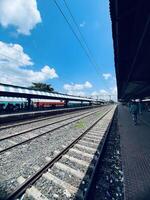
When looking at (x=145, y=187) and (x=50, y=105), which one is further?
(x=50, y=105)

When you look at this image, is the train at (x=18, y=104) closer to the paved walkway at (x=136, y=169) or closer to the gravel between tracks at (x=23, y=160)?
the gravel between tracks at (x=23, y=160)

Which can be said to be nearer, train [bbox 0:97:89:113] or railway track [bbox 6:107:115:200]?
railway track [bbox 6:107:115:200]

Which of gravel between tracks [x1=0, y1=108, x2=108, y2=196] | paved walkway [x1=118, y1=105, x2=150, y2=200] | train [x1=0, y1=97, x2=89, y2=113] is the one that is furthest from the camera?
train [x1=0, y1=97, x2=89, y2=113]

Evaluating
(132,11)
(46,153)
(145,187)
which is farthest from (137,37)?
(46,153)

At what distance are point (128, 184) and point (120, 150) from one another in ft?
10.8

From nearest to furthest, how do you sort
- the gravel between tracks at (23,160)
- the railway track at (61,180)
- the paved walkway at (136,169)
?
the railway track at (61,180), the paved walkway at (136,169), the gravel between tracks at (23,160)

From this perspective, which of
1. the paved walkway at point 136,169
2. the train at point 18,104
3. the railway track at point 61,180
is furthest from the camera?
the train at point 18,104

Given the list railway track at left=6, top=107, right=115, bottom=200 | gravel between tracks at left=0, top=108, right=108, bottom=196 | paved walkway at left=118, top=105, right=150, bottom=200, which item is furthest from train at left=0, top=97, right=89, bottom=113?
paved walkway at left=118, top=105, right=150, bottom=200

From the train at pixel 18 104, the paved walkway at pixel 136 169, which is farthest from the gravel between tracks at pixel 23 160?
the train at pixel 18 104

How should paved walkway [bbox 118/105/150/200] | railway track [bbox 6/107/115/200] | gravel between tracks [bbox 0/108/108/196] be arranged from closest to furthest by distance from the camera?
railway track [bbox 6/107/115/200], paved walkway [bbox 118/105/150/200], gravel between tracks [bbox 0/108/108/196]

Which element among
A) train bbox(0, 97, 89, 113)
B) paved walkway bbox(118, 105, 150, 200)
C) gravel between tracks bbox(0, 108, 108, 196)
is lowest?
paved walkway bbox(118, 105, 150, 200)

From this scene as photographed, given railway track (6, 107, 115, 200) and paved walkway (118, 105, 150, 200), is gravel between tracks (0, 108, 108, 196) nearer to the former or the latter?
railway track (6, 107, 115, 200)

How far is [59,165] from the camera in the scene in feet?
18.6

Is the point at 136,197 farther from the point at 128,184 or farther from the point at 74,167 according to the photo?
the point at 74,167
